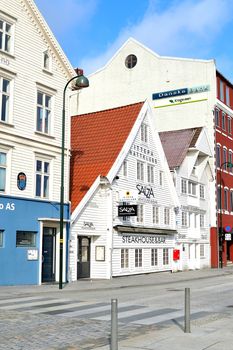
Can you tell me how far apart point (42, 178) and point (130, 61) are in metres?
24.8

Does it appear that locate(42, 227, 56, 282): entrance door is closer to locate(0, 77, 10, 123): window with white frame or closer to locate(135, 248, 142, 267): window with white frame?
locate(0, 77, 10, 123): window with white frame

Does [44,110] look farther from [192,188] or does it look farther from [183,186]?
[192,188]

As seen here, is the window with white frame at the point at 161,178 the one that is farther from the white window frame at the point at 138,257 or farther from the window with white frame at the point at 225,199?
the window with white frame at the point at 225,199

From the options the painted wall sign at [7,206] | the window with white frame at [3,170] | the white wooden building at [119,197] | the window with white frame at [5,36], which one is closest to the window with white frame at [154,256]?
the white wooden building at [119,197]

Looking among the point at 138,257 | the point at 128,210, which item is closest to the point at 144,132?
the point at 128,210

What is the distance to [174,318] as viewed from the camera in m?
12.1

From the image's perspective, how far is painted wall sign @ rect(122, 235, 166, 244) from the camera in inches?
1173

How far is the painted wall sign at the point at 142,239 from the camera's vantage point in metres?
29.8

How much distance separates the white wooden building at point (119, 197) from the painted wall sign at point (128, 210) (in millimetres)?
64

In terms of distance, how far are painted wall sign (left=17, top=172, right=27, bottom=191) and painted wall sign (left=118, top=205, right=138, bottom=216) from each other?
7.15 metres

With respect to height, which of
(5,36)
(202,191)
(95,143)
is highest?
(5,36)

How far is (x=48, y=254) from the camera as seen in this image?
2483 cm

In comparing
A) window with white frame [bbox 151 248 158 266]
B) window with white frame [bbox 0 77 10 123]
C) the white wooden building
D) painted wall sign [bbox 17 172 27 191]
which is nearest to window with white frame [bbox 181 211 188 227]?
the white wooden building

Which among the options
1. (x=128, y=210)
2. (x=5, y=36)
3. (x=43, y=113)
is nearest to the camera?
(x=5, y=36)
